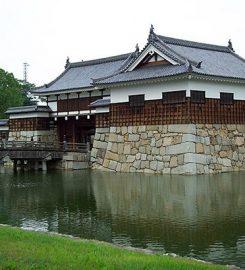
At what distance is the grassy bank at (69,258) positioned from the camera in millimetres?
6660

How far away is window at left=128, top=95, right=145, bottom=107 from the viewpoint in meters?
28.9

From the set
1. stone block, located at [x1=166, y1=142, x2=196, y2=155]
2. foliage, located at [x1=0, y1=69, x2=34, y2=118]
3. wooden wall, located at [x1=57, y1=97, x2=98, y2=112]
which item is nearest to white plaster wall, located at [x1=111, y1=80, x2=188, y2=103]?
stone block, located at [x1=166, y1=142, x2=196, y2=155]

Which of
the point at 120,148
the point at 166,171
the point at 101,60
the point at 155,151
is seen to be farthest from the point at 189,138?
the point at 101,60

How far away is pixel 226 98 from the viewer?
2891cm

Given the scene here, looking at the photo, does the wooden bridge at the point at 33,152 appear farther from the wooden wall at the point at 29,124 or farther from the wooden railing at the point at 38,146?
the wooden wall at the point at 29,124

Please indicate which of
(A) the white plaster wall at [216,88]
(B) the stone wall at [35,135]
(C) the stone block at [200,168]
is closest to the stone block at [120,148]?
(C) the stone block at [200,168]

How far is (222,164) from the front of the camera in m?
27.3

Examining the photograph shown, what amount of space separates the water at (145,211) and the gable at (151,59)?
7.66m

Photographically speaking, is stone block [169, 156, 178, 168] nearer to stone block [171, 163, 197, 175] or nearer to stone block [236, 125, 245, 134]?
stone block [171, 163, 197, 175]

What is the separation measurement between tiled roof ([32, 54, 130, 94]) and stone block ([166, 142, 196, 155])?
10266 mm

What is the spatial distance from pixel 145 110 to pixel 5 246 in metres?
21.5

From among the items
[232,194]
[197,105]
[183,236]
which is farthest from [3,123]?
[183,236]

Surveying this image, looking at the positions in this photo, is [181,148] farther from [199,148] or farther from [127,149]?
[127,149]

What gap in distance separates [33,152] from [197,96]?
1114 cm
